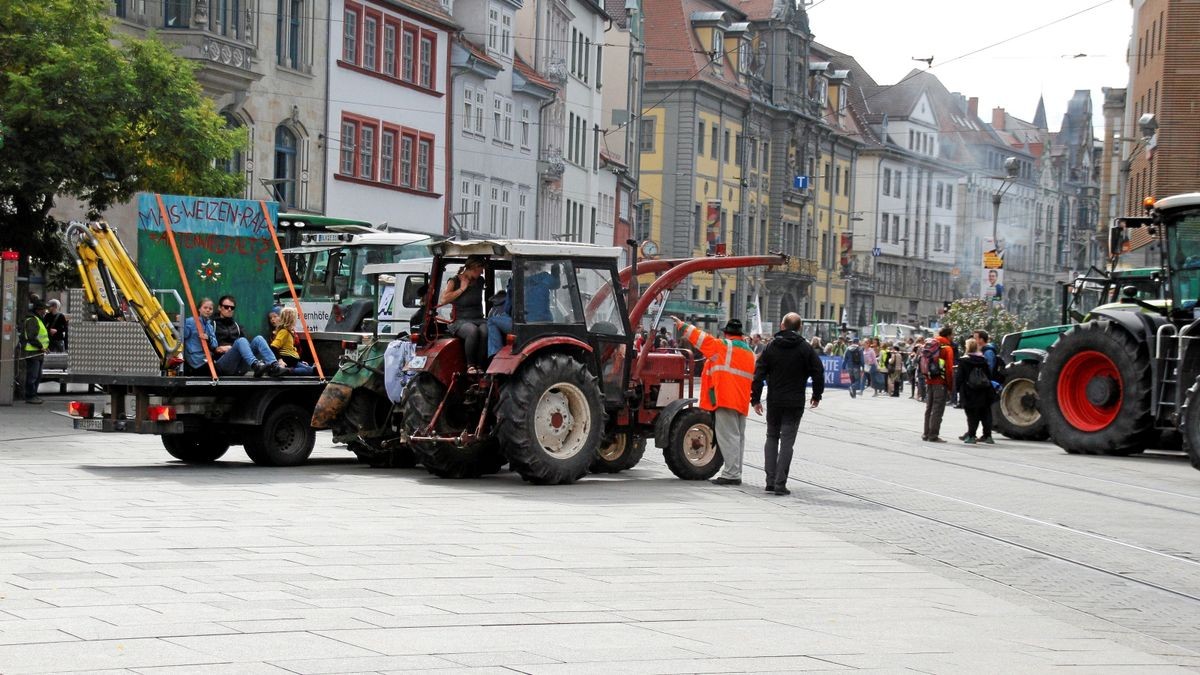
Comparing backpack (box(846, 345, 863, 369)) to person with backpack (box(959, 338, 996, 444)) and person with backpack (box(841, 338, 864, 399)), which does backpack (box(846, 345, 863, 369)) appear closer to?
person with backpack (box(841, 338, 864, 399))

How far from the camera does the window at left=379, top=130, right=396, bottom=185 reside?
51125 millimetres

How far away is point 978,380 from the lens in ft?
94.9

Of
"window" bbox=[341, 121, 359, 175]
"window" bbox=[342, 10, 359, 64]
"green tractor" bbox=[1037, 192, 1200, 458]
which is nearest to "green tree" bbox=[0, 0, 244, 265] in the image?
"green tractor" bbox=[1037, 192, 1200, 458]

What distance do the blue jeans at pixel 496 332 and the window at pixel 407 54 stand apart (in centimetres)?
3573

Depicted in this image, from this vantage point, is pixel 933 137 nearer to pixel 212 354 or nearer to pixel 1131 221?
pixel 1131 221

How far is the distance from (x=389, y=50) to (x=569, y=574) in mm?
42164

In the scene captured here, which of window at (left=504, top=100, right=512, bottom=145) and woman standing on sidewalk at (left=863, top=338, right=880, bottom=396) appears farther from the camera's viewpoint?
window at (left=504, top=100, right=512, bottom=145)

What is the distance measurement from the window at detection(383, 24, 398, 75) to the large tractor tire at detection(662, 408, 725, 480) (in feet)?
113

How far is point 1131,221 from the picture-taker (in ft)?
92.1

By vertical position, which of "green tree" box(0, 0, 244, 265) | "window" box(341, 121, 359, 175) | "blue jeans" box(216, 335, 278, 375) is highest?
"window" box(341, 121, 359, 175)

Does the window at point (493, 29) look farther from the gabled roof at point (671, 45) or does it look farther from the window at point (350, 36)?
the gabled roof at point (671, 45)

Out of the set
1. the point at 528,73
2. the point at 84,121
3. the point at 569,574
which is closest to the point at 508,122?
the point at 528,73

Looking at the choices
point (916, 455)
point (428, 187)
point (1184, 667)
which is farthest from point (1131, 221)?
point (428, 187)

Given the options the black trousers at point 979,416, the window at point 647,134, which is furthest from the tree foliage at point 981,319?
the window at point 647,134
